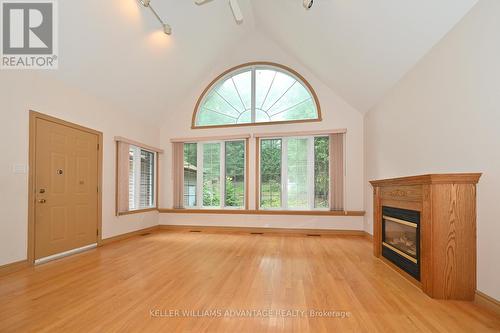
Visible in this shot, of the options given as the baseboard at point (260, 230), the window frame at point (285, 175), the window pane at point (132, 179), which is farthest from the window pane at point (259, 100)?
the baseboard at point (260, 230)

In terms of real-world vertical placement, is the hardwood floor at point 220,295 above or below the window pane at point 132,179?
below

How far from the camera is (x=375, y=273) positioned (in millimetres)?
2799

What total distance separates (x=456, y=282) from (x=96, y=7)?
5159 millimetres

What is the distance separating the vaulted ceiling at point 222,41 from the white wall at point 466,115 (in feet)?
0.83

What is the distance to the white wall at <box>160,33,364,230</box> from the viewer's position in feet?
A: 16.9

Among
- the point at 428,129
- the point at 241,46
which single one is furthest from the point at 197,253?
the point at 241,46

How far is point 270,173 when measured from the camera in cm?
562

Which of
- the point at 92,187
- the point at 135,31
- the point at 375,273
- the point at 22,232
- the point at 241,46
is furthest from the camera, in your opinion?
the point at 241,46

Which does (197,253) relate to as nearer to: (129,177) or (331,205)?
(129,177)

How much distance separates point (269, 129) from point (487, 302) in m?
4.46

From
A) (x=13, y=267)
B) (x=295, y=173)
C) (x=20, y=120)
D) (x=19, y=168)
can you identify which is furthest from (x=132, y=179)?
(x=295, y=173)

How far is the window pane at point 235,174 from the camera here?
5.76 metres

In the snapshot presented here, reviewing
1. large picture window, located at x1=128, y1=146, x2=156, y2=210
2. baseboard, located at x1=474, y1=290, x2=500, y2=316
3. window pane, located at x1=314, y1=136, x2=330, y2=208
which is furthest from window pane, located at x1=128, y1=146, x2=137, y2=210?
baseboard, located at x1=474, y1=290, x2=500, y2=316

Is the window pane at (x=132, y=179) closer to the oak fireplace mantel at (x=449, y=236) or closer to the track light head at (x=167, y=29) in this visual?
the track light head at (x=167, y=29)
